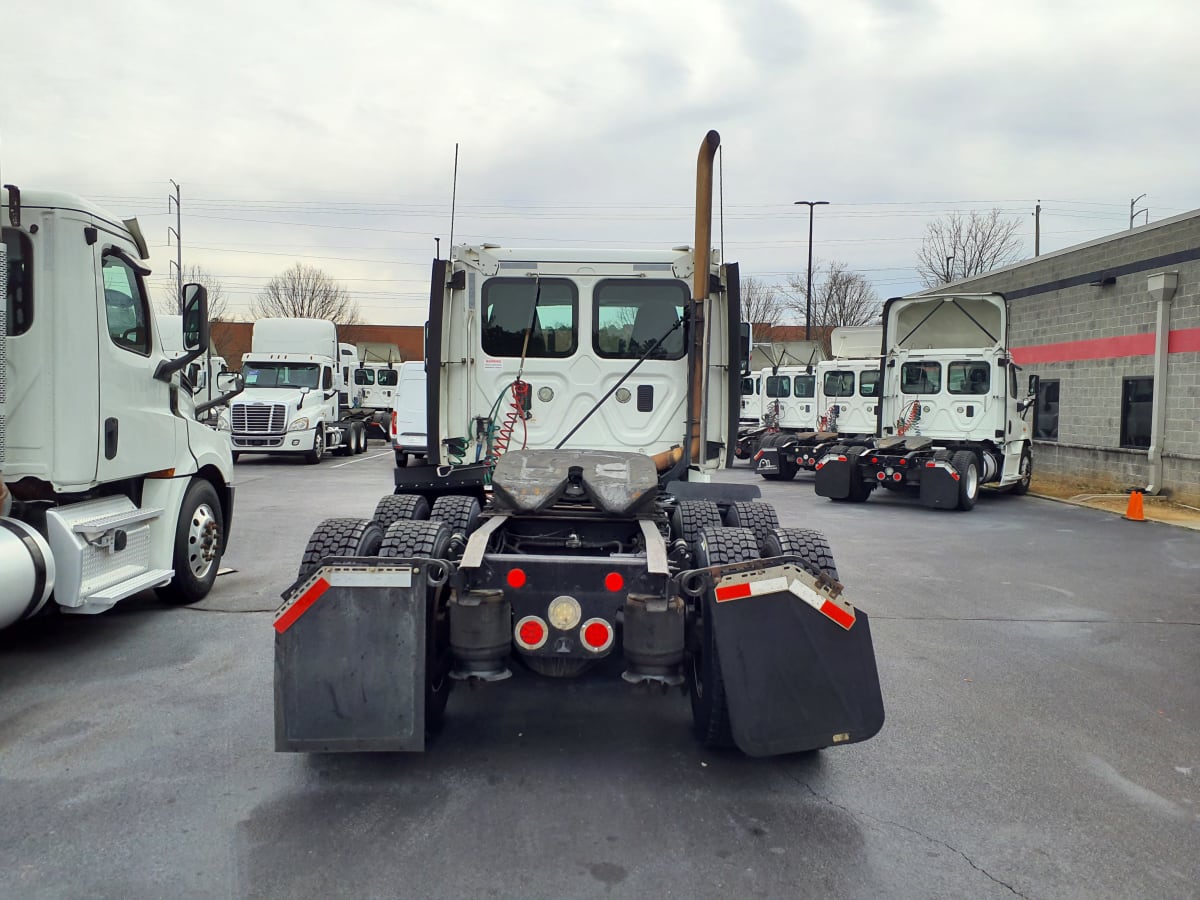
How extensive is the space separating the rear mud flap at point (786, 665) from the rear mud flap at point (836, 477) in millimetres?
11665

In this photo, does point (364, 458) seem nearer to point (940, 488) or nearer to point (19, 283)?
point (940, 488)

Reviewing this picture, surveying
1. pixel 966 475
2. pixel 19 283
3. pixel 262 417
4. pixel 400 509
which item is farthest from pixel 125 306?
pixel 262 417

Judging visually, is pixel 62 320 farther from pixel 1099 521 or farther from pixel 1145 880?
pixel 1099 521

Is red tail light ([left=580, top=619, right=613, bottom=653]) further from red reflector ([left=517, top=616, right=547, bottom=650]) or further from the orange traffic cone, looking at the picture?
the orange traffic cone

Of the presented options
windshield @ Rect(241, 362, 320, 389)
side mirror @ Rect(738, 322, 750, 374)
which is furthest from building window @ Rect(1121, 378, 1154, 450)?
windshield @ Rect(241, 362, 320, 389)

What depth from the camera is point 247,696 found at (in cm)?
503

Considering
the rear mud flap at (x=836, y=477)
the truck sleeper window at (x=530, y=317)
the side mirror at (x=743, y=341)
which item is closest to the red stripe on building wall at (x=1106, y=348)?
the rear mud flap at (x=836, y=477)

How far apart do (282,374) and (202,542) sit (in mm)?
16198

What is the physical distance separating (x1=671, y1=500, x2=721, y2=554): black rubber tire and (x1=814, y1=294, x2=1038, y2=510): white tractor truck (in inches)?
403

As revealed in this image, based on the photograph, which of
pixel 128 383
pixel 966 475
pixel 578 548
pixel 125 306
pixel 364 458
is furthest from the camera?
pixel 364 458

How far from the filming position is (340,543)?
4383 mm

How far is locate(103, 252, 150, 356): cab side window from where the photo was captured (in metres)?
5.91

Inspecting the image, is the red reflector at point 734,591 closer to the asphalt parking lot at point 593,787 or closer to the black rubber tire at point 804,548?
the black rubber tire at point 804,548

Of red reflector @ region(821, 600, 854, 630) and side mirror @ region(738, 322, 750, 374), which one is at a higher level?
side mirror @ region(738, 322, 750, 374)
